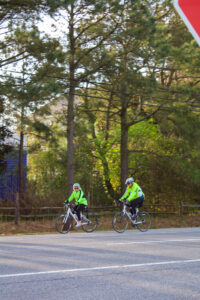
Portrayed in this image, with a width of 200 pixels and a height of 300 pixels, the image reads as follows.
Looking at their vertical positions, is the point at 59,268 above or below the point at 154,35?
below

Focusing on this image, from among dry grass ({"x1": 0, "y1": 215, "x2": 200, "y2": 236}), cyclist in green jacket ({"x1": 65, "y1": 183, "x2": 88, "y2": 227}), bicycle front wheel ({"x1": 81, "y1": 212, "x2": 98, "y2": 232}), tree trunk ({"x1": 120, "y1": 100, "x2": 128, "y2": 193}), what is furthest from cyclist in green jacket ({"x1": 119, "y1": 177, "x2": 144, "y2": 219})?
tree trunk ({"x1": 120, "y1": 100, "x2": 128, "y2": 193})

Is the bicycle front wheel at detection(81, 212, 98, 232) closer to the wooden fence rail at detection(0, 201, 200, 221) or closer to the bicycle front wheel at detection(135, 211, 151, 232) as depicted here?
the bicycle front wheel at detection(135, 211, 151, 232)

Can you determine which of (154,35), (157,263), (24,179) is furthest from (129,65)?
(157,263)

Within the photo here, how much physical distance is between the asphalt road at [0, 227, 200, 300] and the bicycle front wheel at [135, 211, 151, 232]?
5643mm

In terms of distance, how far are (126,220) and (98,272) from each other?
372 inches

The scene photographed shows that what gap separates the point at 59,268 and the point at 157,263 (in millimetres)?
1841

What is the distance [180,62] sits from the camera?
21797mm

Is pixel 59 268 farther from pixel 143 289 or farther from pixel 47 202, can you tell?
pixel 47 202

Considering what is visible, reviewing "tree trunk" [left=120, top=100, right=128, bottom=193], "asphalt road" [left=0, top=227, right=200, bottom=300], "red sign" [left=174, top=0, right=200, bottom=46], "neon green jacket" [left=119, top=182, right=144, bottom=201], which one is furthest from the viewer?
"tree trunk" [left=120, top=100, right=128, bottom=193]

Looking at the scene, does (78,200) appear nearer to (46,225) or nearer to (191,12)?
(46,225)

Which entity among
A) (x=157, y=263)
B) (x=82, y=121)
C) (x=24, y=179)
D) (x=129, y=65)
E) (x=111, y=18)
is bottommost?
(x=157, y=263)

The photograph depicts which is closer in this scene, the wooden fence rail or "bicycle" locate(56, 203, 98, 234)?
"bicycle" locate(56, 203, 98, 234)

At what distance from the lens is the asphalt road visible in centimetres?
576

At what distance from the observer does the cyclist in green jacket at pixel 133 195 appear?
624 inches
